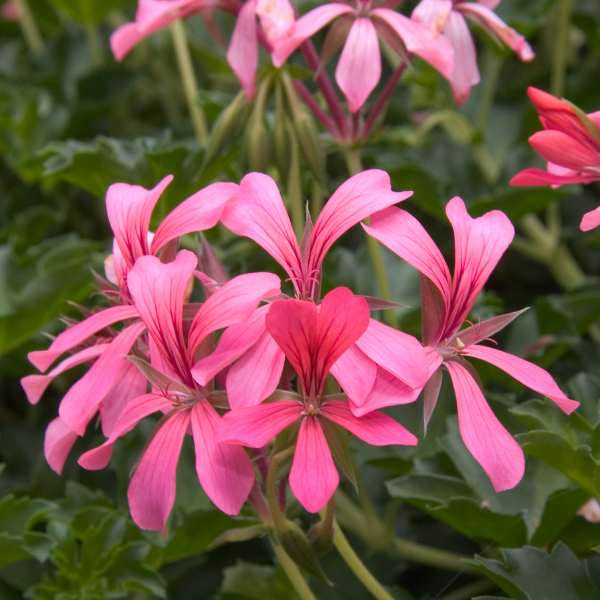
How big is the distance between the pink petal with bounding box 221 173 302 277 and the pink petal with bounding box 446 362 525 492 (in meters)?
0.17

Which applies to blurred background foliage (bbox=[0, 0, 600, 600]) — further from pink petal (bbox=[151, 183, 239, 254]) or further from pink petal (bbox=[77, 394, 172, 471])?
pink petal (bbox=[151, 183, 239, 254])

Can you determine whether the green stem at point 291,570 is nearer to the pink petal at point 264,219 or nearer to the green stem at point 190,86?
the pink petal at point 264,219

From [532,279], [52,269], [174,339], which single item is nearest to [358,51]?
[174,339]

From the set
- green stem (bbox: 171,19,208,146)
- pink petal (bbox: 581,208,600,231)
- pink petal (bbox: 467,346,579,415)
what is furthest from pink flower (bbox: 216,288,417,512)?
green stem (bbox: 171,19,208,146)

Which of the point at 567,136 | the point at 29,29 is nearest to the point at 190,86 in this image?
the point at 29,29

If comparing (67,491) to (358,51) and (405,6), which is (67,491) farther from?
(405,6)

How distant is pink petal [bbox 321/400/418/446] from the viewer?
47 cm

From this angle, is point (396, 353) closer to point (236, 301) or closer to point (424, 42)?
point (236, 301)

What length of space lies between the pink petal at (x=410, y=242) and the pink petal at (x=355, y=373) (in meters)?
0.09

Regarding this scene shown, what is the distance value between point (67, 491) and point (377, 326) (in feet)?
1.76

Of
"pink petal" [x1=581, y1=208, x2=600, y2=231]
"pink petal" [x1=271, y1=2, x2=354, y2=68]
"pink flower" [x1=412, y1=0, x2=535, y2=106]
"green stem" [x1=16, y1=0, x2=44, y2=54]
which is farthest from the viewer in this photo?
"green stem" [x1=16, y1=0, x2=44, y2=54]

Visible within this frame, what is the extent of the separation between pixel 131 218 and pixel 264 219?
12 cm

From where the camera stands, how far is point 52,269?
993 mm

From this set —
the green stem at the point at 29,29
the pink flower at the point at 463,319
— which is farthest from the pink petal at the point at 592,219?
the green stem at the point at 29,29
